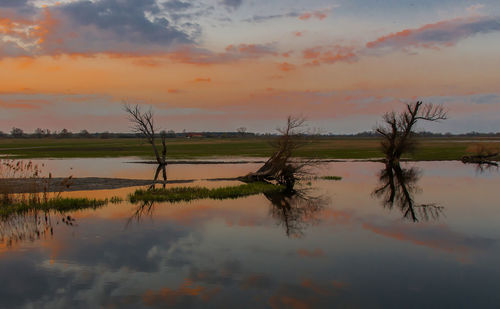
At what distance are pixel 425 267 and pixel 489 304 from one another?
9.63 ft

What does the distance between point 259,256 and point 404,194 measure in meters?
19.0

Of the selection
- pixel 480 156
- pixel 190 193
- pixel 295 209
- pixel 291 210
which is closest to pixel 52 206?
pixel 190 193

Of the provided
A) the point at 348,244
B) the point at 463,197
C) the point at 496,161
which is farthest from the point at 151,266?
the point at 496,161

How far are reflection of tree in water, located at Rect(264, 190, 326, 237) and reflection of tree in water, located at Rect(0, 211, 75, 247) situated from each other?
36.3ft

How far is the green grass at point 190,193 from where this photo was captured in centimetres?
2648

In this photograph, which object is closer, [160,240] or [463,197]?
[160,240]

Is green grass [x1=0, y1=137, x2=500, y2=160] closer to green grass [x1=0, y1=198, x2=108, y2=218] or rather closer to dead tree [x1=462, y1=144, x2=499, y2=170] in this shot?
dead tree [x1=462, y1=144, x2=499, y2=170]

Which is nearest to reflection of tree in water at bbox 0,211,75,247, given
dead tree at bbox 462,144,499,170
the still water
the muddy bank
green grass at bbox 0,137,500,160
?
the still water

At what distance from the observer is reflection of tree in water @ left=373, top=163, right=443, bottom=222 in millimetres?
22625

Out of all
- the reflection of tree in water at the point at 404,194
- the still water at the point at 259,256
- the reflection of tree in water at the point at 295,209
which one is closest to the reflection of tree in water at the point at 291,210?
the reflection of tree in water at the point at 295,209

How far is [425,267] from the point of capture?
44.2ft

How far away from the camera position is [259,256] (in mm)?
14820

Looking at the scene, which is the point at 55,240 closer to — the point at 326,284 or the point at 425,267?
the point at 326,284

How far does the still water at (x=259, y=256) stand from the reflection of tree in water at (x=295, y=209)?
4.1 inches
